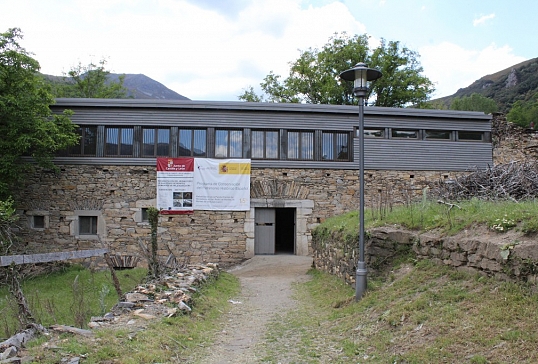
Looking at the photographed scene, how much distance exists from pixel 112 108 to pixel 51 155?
2.76 metres

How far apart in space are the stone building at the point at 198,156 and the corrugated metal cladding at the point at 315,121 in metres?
0.04

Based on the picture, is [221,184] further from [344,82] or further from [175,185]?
[344,82]

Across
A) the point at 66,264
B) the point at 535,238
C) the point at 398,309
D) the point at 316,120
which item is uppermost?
the point at 316,120

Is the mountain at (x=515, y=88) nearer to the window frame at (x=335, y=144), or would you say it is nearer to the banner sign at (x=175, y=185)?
the window frame at (x=335, y=144)

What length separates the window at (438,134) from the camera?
17.6m

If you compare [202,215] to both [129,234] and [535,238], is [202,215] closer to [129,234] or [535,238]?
[129,234]

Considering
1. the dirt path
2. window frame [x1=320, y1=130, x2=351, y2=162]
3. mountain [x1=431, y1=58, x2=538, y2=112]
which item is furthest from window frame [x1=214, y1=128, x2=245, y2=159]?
mountain [x1=431, y1=58, x2=538, y2=112]

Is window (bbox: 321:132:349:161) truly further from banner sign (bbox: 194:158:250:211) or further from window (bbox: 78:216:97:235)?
window (bbox: 78:216:97:235)

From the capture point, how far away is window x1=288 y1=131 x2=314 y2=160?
16953 millimetres

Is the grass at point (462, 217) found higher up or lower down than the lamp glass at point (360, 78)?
lower down

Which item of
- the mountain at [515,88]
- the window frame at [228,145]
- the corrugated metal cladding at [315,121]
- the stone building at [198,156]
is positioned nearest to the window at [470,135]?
the corrugated metal cladding at [315,121]

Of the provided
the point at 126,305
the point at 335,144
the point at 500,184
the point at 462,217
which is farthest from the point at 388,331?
the point at 335,144

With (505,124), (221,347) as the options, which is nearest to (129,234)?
(221,347)

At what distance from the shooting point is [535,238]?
4.82 m
